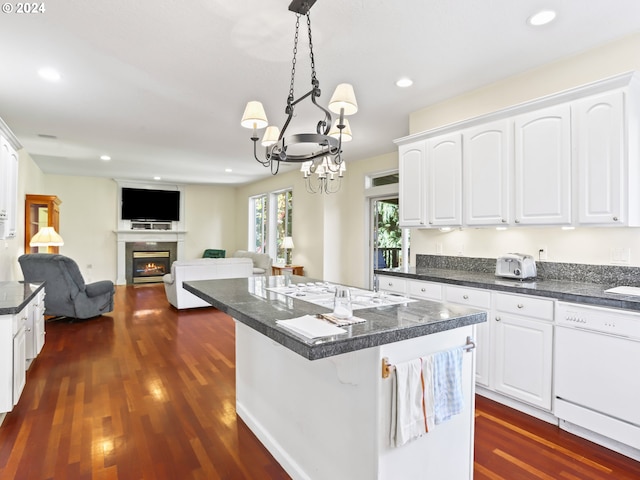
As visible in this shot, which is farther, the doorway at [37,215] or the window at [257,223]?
the window at [257,223]

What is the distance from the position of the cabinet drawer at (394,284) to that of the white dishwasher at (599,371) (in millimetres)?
1395

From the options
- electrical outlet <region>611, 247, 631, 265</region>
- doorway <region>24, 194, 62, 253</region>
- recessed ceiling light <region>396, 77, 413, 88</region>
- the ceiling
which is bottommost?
electrical outlet <region>611, 247, 631, 265</region>

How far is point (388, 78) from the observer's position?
3180 millimetres

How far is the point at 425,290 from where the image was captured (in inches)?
130

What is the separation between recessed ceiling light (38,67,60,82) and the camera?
3.03 m

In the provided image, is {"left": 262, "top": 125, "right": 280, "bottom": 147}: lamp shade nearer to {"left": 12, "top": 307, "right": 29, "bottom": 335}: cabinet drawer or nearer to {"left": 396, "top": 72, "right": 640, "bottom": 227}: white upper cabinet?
{"left": 396, "top": 72, "right": 640, "bottom": 227}: white upper cabinet

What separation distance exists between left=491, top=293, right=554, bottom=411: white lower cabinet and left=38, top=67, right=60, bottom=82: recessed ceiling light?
13.4 ft

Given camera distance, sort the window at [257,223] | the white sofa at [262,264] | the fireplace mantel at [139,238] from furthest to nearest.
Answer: the window at [257,223]
the fireplace mantel at [139,238]
the white sofa at [262,264]

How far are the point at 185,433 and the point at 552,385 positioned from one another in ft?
8.22

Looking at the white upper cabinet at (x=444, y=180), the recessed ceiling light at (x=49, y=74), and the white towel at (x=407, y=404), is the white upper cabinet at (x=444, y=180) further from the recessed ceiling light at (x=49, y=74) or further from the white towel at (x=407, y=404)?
the recessed ceiling light at (x=49, y=74)

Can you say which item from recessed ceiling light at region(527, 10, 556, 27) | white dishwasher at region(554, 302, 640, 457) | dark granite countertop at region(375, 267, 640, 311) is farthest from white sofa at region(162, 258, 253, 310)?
recessed ceiling light at region(527, 10, 556, 27)

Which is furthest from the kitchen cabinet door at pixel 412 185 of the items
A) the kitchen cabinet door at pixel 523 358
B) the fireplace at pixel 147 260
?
the fireplace at pixel 147 260

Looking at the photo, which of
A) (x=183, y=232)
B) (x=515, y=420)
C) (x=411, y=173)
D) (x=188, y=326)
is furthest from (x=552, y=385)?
(x=183, y=232)

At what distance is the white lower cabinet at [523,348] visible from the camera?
247 cm
